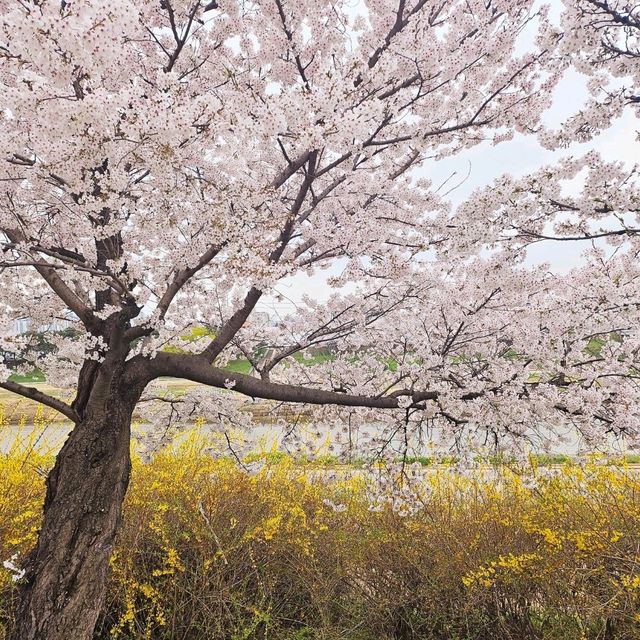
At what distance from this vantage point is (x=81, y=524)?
9.60 ft

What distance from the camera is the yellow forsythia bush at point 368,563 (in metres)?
3.14

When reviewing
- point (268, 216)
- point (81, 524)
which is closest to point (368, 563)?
point (81, 524)

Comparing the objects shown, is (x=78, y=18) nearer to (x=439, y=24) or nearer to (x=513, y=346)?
(x=439, y=24)

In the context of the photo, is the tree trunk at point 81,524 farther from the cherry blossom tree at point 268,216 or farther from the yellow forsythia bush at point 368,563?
the yellow forsythia bush at point 368,563

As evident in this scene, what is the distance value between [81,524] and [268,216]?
245cm

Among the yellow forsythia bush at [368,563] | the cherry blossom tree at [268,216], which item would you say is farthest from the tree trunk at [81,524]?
the yellow forsythia bush at [368,563]

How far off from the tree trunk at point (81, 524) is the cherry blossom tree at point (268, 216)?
14 millimetres

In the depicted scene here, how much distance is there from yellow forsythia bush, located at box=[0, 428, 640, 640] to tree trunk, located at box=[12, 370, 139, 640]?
426 millimetres

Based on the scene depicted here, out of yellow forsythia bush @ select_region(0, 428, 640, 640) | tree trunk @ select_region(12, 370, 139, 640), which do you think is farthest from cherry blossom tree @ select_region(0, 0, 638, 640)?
yellow forsythia bush @ select_region(0, 428, 640, 640)

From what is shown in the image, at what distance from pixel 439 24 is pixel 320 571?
4633 mm

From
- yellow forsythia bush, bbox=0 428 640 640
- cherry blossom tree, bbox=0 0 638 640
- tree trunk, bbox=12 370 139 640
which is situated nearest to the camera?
cherry blossom tree, bbox=0 0 638 640

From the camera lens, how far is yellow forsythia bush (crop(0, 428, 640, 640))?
3.14 m

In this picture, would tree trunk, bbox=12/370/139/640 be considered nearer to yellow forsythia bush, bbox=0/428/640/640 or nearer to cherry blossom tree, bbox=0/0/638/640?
cherry blossom tree, bbox=0/0/638/640

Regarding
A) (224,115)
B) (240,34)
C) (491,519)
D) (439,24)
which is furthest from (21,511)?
(439,24)
